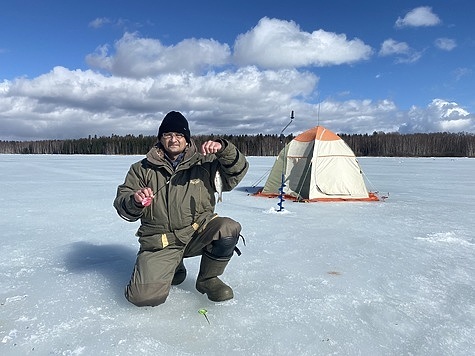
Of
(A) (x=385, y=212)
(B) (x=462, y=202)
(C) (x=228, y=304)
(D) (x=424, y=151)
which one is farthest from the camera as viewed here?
(D) (x=424, y=151)

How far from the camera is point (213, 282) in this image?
105 inches

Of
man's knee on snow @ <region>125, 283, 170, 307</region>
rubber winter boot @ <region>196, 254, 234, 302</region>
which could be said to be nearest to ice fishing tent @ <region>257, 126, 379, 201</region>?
rubber winter boot @ <region>196, 254, 234, 302</region>

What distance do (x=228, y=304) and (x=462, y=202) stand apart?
6.99 meters

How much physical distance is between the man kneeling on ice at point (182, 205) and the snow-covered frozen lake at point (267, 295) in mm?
271

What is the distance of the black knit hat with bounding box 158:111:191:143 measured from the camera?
2.68 meters

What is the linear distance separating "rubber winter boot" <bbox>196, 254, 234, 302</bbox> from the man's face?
81 centimetres

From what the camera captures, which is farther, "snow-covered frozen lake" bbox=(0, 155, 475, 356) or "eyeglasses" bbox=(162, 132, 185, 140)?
"eyeglasses" bbox=(162, 132, 185, 140)

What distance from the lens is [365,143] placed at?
77.9m

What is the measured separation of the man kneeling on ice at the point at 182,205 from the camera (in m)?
2.61

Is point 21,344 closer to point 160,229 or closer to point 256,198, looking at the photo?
point 160,229

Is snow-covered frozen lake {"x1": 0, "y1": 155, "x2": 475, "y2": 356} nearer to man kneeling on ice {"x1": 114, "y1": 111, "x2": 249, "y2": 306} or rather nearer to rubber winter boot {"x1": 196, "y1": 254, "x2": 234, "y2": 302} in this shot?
rubber winter boot {"x1": 196, "y1": 254, "x2": 234, "y2": 302}

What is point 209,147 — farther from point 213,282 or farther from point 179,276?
point 179,276

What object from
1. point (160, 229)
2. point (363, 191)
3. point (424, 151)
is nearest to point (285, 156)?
point (363, 191)

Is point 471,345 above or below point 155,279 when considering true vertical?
below
